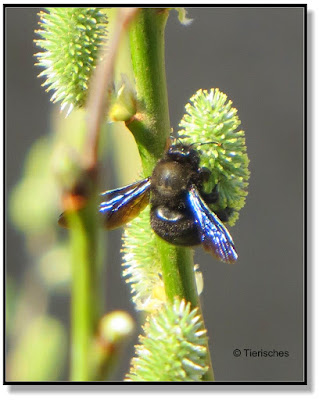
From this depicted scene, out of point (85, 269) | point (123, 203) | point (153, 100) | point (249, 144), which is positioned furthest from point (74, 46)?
point (249, 144)

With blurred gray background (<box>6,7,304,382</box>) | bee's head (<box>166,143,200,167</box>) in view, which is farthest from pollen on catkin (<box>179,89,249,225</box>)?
blurred gray background (<box>6,7,304,382</box>)

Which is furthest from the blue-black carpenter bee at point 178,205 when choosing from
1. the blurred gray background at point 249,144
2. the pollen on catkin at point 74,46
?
the blurred gray background at point 249,144

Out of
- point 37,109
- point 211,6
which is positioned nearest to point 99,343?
point 211,6

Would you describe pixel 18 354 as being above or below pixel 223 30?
below

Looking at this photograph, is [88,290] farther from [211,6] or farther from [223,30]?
[223,30]

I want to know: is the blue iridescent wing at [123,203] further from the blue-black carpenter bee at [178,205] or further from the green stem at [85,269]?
the green stem at [85,269]

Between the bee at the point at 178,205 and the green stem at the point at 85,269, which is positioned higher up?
the bee at the point at 178,205
